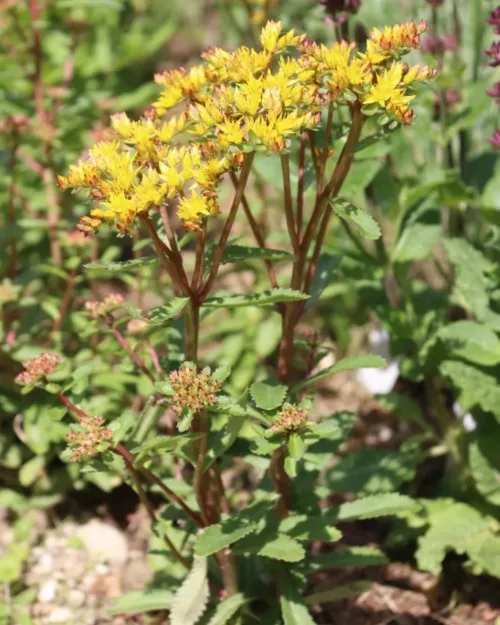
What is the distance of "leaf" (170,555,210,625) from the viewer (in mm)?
1669

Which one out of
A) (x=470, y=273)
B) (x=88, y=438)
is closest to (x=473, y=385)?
(x=470, y=273)

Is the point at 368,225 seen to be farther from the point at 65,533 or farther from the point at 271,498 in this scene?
the point at 65,533

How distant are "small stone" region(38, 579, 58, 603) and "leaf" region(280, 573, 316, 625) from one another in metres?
0.74

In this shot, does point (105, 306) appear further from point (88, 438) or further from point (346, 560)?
point (346, 560)

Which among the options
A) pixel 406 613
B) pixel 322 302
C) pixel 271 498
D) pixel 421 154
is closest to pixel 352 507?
pixel 271 498

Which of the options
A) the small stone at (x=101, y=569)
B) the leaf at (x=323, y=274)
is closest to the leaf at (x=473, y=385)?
the leaf at (x=323, y=274)

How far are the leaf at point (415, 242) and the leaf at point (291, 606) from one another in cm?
90

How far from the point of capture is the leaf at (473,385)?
1.99 metres

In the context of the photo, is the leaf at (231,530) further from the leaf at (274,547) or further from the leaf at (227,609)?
the leaf at (227,609)

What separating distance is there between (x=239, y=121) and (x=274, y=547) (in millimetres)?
823

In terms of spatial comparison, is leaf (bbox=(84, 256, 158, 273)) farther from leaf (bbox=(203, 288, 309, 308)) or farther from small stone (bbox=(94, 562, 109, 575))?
small stone (bbox=(94, 562, 109, 575))

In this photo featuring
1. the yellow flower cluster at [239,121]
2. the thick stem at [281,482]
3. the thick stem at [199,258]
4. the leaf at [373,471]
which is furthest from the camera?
the leaf at [373,471]

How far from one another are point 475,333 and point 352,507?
0.51 m

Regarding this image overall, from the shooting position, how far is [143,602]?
6.24 ft
